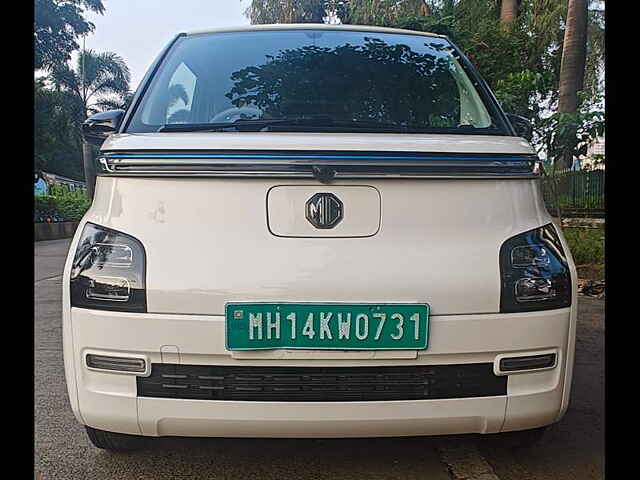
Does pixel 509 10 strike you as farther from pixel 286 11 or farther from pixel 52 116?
pixel 52 116

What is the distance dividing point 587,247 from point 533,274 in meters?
6.33

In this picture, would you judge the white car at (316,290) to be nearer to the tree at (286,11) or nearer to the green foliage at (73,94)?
the tree at (286,11)

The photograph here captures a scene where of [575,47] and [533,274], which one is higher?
[575,47]

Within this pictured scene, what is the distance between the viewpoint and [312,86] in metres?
2.56

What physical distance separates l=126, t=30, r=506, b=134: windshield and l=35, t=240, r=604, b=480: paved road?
3.95ft

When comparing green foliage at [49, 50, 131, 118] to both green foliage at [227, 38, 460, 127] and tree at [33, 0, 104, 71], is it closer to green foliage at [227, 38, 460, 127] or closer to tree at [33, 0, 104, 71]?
tree at [33, 0, 104, 71]

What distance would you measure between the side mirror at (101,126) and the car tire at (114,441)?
1.16 metres

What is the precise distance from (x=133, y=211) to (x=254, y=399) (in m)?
0.67

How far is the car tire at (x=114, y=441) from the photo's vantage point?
7.25 ft

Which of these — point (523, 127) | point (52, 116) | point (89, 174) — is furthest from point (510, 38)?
point (52, 116)

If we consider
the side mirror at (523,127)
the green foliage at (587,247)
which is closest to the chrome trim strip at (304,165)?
the side mirror at (523,127)

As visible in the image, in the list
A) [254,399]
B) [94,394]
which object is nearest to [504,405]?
[254,399]
